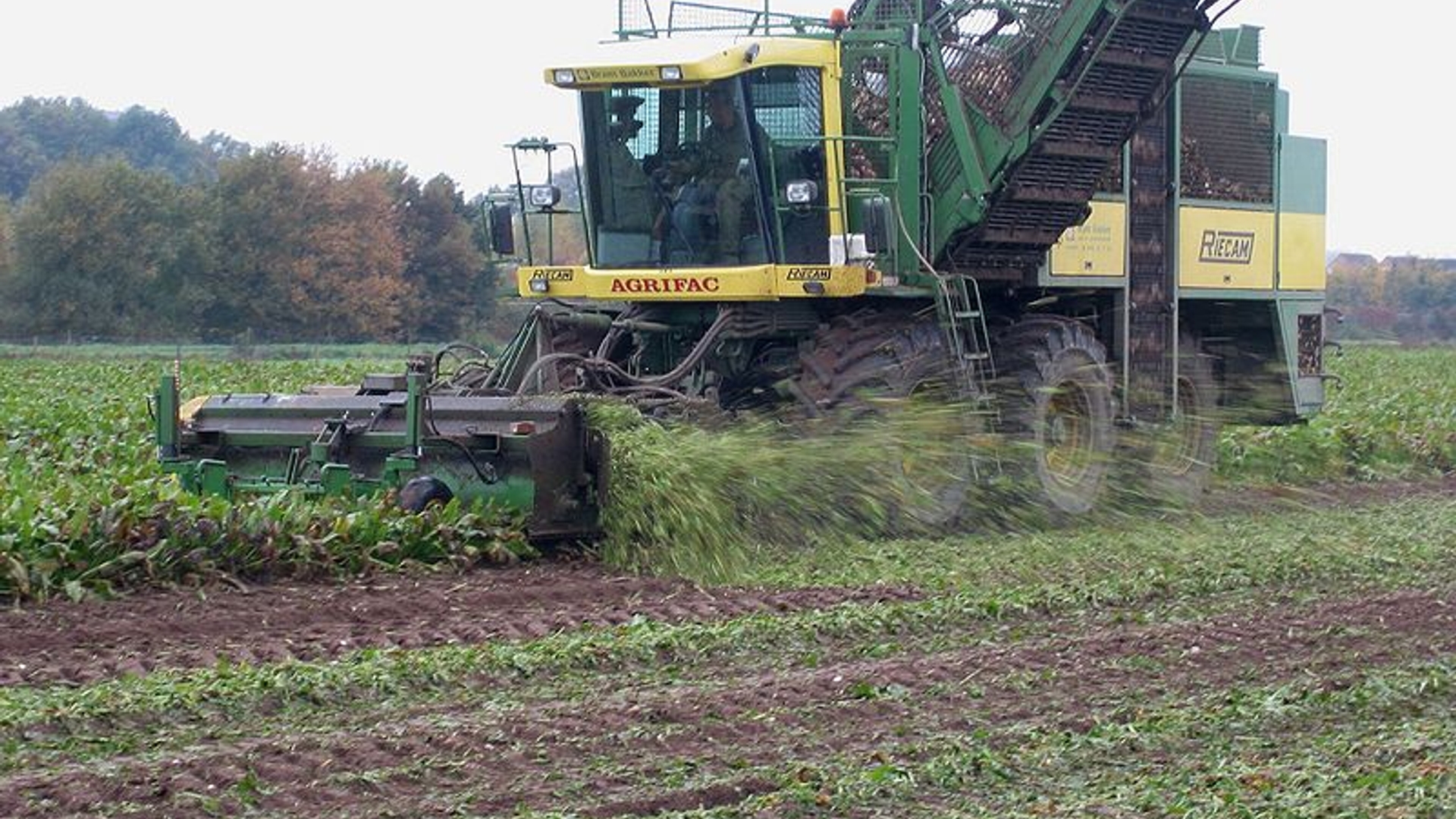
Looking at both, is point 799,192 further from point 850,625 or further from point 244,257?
point 244,257

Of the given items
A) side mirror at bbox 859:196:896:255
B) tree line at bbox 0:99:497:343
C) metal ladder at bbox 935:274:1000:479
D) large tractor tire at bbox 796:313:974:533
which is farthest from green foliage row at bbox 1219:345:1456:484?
tree line at bbox 0:99:497:343

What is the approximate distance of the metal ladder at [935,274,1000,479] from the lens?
11148 millimetres

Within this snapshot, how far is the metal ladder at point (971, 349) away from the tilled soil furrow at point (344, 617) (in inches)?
102

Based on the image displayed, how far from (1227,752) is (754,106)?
570cm

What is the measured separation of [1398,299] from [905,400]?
57238 mm

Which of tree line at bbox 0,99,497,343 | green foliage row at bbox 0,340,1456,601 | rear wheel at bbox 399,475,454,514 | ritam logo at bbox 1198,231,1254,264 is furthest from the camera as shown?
tree line at bbox 0,99,497,343

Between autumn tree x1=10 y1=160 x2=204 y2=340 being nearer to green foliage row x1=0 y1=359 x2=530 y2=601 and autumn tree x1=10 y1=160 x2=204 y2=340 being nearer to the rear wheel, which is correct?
green foliage row x1=0 y1=359 x2=530 y2=601

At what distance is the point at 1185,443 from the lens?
1369 cm

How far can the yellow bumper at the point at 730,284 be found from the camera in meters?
10.7

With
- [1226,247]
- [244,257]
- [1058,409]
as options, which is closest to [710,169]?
[1058,409]

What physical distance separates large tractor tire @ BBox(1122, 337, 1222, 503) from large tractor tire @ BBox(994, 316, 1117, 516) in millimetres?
499

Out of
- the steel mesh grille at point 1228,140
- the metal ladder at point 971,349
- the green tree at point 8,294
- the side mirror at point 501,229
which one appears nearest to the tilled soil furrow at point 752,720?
the metal ladder at point 971,349

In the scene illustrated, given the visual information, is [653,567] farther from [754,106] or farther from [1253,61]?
[1253,61]

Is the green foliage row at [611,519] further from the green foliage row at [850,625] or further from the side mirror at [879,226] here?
the side mirror at [879,226]
